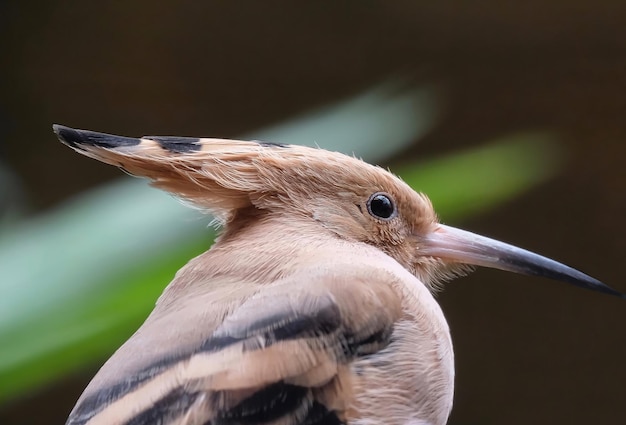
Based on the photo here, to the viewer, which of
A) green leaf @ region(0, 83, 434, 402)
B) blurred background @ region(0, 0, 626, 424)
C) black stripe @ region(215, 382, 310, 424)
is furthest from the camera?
blurred background @ region(0, 0, 626, 424)

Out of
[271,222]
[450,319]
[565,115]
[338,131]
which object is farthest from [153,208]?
[565,115]

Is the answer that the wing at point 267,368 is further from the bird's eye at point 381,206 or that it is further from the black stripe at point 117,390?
the bird's eye at point 381,206

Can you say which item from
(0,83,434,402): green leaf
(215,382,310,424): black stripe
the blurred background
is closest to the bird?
(215,382,310,424): black stripe

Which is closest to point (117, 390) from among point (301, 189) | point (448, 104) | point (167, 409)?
point (167, 409)

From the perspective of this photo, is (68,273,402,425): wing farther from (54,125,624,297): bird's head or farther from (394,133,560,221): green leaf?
(394,133,560,221): green leaf

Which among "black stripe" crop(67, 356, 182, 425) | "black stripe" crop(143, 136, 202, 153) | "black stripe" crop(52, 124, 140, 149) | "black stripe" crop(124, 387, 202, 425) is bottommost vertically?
"black stripe" crop(124, 387, 202, 425)

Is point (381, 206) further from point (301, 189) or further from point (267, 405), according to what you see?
point (267, 405)

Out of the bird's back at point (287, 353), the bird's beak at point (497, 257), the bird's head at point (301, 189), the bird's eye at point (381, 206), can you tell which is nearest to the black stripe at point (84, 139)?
the bird's head at point (301, 189)
